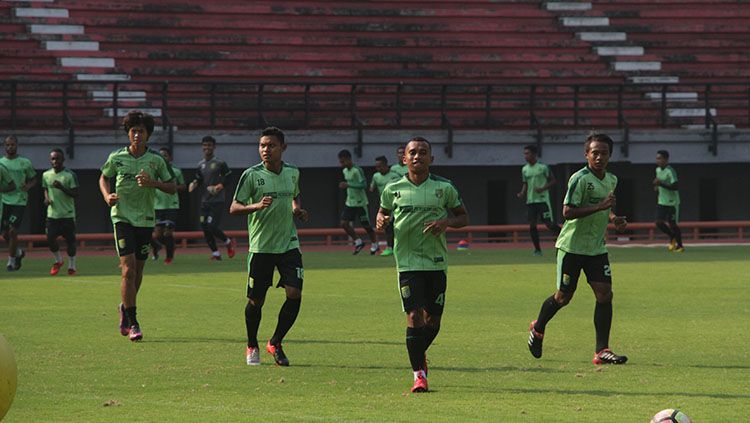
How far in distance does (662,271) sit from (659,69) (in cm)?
1666

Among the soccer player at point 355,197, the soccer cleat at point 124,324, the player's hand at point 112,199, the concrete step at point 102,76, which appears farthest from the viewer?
the concrete step at point 102,76

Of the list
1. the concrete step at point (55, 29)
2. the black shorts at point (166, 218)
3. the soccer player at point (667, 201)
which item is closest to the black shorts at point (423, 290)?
the black shorts at point (166, 218)

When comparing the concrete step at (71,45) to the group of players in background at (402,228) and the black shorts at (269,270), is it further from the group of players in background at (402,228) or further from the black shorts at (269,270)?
the black shorts at (269,270)

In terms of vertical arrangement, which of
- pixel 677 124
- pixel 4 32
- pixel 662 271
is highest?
pixel 4 32

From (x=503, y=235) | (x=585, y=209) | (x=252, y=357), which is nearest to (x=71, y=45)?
(x=503, y=235)

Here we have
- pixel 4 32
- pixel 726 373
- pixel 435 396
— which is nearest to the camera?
pixel 435 396

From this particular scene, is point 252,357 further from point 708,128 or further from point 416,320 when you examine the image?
point 708,128

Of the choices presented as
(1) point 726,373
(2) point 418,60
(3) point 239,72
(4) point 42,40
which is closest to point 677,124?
(2) point 418,60

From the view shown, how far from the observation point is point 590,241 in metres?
12.2

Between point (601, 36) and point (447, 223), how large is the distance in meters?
30.9

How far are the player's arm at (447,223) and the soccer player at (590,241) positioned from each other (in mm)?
1426

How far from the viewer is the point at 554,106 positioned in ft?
120

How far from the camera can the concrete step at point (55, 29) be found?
1425 inches

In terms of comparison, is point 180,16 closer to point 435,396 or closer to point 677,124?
point 677,124
